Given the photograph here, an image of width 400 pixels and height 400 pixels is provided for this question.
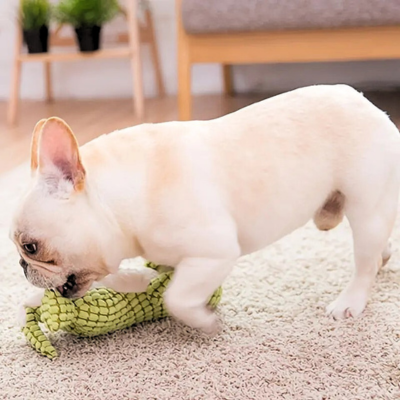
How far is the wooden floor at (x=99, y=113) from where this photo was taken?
2.47 m

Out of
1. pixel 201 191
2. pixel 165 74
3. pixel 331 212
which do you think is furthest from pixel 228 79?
pixel 201 191

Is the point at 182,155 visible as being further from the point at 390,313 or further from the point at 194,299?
the point at 390,313

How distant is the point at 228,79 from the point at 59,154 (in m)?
2.53

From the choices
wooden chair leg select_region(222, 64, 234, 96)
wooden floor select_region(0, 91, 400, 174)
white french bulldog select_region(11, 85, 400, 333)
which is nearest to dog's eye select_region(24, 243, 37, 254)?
white french bulldog select_region(11, 85, 400, 333)

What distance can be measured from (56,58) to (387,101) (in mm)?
1515

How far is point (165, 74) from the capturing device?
3441 millimetres

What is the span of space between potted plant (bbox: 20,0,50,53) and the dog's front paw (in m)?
2.27

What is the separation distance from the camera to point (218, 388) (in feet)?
2.87

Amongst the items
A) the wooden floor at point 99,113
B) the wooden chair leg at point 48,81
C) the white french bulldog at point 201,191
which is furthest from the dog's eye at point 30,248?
the wooden chair leg at point 48,81

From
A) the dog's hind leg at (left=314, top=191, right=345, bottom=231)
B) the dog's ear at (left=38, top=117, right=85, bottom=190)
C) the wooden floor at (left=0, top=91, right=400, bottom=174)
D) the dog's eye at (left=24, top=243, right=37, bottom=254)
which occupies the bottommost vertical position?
the wooden floor at (left=0, top=91, right=400, bottom=174)

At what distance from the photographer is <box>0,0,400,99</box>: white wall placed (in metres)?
3.14

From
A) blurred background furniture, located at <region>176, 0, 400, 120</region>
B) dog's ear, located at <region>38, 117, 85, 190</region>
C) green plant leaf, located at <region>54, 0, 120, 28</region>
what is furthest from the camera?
green plant leaf, located at <region>54, 0, 120, 28</region>

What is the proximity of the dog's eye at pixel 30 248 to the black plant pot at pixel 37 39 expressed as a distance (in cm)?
222

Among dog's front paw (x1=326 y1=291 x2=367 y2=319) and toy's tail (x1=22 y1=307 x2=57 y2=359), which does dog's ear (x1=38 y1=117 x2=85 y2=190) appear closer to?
toy's tail (x1=22 y1=307 x2=57 y2=359)
